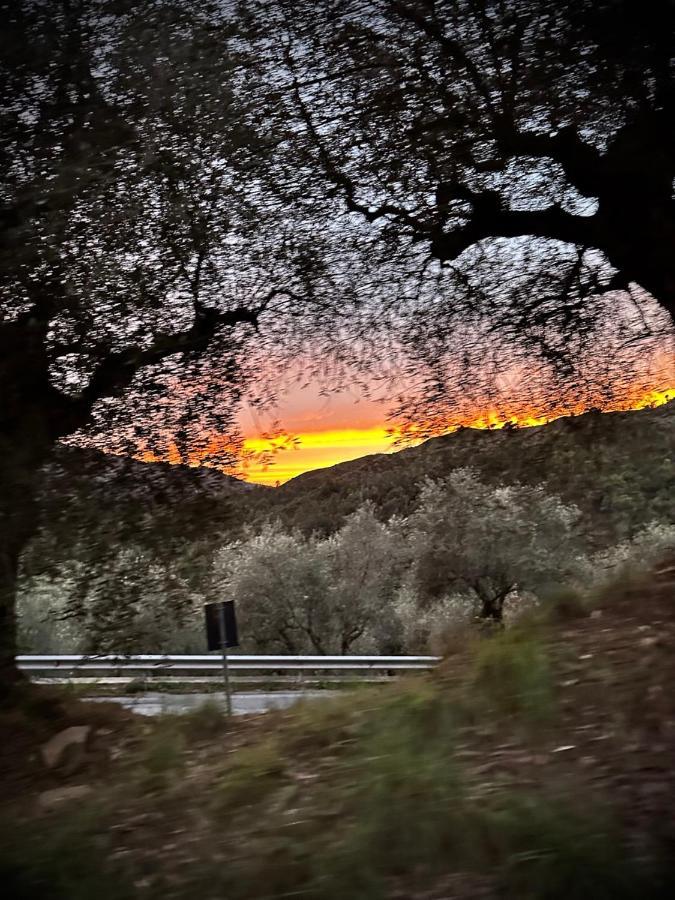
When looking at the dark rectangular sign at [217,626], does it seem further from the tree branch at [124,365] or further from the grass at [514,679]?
the tree branch at [124,365]

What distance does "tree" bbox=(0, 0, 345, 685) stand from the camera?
646cm

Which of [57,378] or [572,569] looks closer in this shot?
[57,378]

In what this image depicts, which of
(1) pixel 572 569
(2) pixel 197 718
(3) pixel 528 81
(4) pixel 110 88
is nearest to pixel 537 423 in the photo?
(1) pixel 572 569

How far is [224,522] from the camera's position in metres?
6.94

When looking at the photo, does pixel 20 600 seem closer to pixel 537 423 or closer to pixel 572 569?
pixel 537 423

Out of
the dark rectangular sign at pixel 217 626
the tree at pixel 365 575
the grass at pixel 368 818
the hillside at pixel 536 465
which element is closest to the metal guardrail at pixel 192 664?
the tree at pixel 365 575

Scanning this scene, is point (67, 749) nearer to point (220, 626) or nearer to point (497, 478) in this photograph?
point (220, 626)

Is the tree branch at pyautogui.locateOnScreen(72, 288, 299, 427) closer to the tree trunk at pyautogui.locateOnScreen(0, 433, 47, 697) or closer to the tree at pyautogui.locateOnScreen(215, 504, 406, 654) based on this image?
the tree trunk at pyautogui.locateOnScreen(0, 433, 47, 697)

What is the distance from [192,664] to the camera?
7809 millimetres

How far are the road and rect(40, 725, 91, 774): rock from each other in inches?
28.9

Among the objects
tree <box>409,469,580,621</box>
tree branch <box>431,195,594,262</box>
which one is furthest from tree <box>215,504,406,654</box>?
tree branch <box>431,195,594,262</box>

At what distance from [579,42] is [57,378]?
178 inches

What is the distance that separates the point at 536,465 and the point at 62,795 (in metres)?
4.74

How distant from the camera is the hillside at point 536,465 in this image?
7988mm
